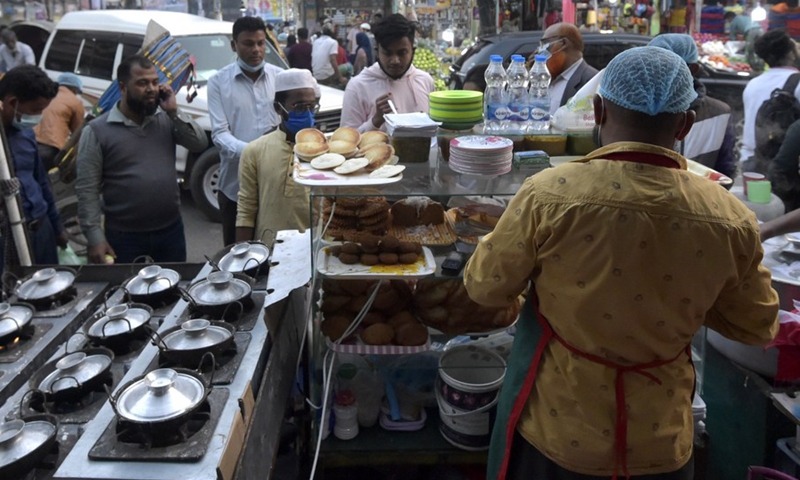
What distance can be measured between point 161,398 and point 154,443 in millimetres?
129

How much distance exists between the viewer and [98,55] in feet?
26.7

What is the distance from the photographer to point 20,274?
3.29 meters

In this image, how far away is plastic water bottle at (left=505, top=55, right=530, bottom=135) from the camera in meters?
2.61

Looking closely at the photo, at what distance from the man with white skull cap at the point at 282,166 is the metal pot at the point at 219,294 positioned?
71 cm

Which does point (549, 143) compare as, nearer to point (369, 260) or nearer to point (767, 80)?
point (369, 260)

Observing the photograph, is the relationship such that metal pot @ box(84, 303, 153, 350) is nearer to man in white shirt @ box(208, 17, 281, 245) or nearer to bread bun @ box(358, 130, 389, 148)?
bread bun @ box(358, 130, 389, 148)

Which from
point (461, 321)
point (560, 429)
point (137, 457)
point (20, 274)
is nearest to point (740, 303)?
point (560, 429)

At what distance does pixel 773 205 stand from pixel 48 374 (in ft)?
11.5

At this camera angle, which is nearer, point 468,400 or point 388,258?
point 388,258

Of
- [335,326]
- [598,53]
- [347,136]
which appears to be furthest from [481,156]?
[598,53]

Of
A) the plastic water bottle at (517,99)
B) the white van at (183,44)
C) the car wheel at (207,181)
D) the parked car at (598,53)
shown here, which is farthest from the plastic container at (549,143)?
the parked car at (598,53)

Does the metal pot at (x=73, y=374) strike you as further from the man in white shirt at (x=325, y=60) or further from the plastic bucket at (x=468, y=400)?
the man in white shirt at (x=325, y=60)

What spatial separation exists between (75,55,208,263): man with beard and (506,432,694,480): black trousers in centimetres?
278

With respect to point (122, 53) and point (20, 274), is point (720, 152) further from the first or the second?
point (122, 53)
